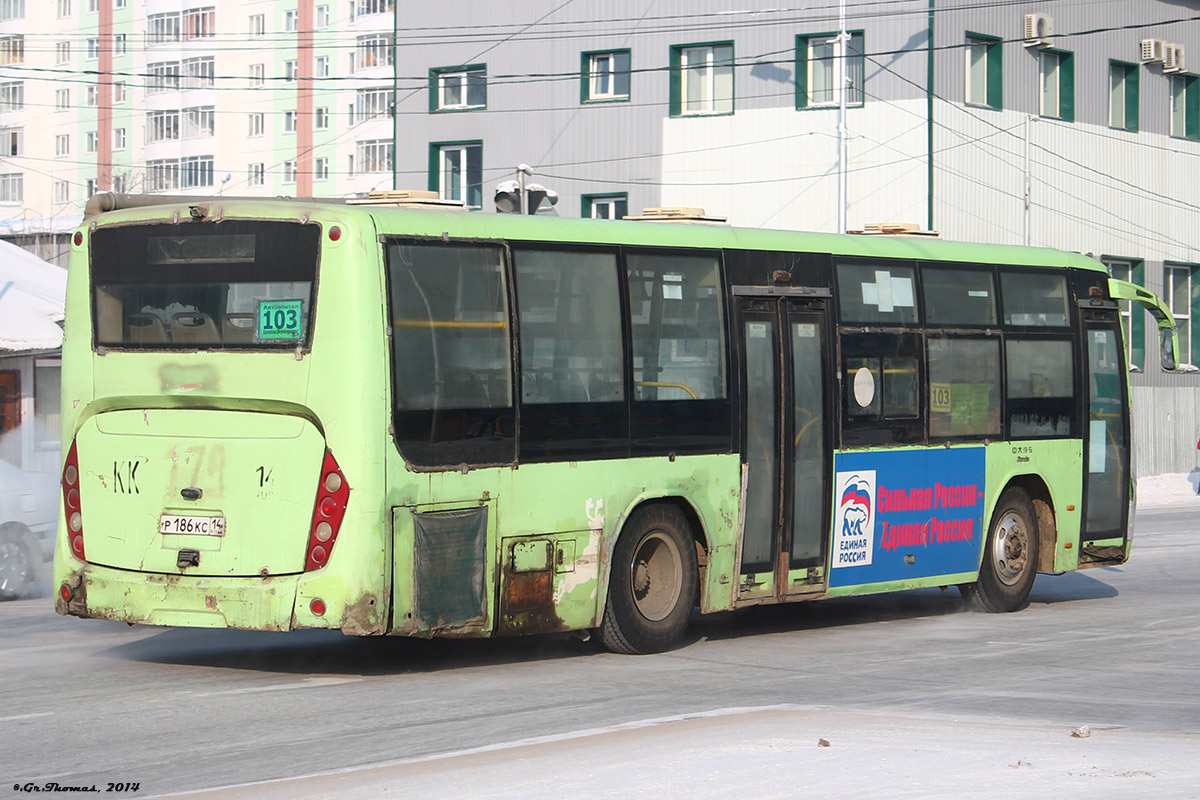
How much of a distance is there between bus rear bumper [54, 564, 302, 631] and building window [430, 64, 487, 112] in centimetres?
3744

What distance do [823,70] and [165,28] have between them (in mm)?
62136

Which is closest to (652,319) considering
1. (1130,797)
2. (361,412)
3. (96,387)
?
(361,412)

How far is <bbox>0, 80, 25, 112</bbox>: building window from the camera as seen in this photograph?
102m

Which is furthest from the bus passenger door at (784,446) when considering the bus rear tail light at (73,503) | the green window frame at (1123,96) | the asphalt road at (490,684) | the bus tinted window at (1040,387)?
the green window frame at (1123,96)

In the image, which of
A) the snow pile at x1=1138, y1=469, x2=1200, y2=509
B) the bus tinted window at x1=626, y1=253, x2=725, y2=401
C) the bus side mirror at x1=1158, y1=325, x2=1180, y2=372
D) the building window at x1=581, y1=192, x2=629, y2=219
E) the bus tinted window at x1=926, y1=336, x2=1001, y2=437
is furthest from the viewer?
the building window at x1=581, y1=192, x2=629, y2=219

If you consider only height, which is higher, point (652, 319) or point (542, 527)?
point (652, 319)

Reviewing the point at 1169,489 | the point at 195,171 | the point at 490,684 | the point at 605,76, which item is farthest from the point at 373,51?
the point at 490,684

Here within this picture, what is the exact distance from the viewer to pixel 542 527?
11.9 metres

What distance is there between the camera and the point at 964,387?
15461mm

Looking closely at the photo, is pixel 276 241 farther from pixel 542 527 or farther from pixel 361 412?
pixel 542 527

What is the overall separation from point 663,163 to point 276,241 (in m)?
34.2

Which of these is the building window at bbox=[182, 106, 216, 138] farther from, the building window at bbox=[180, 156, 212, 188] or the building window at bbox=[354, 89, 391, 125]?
the building window at bbox=[354, 89, 391, 125]

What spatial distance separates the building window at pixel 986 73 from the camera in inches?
1644

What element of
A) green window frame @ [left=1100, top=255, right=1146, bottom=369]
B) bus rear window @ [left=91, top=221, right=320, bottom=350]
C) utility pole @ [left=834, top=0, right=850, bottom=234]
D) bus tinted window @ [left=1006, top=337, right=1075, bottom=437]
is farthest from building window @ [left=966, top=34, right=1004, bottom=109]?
bus rear window @ [left=91, top=221, right=320, bottom=350]
